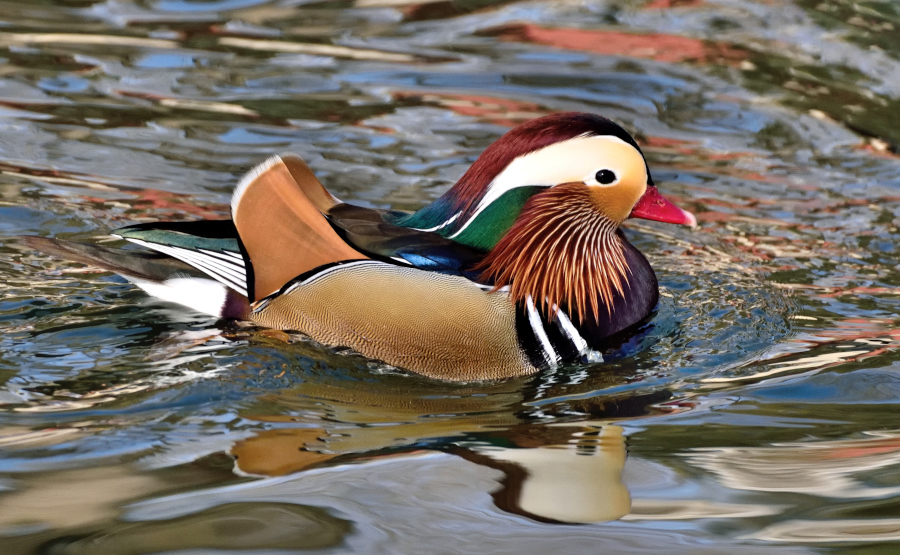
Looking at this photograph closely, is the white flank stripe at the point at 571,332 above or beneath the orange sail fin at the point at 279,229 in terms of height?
beneath

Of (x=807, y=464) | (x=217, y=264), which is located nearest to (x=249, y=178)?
(x=217, y=264)

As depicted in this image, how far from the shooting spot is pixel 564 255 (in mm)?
4547

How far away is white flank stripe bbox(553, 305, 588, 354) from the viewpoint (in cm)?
437

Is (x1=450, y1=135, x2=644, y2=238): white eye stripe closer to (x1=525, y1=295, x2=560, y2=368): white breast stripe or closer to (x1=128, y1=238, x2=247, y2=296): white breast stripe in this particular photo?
(x1=525, y1=295, x2=560, y2=368): white breast stripe

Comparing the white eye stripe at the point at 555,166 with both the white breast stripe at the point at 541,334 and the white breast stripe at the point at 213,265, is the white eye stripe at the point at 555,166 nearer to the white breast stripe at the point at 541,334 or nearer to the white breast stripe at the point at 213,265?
the white breast stripe at the point at 541,334

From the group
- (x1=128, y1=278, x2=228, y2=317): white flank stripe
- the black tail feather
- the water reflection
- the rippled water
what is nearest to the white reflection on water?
the rippled water

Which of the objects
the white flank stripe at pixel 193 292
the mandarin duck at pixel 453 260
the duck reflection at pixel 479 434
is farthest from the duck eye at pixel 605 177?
the white flank stripe at pixel 193 292

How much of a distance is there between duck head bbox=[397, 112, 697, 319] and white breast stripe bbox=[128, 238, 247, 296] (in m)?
0.66

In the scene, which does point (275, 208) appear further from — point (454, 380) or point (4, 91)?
point (4, 91)

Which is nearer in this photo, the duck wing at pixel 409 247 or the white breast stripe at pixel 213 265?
the duck wing at pixel 409 247

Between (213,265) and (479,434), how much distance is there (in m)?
1.42

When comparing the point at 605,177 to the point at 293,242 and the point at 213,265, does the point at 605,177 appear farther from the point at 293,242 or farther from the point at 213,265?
the point at 213,265

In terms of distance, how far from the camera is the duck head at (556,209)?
425 cm

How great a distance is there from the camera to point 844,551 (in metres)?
2.83
